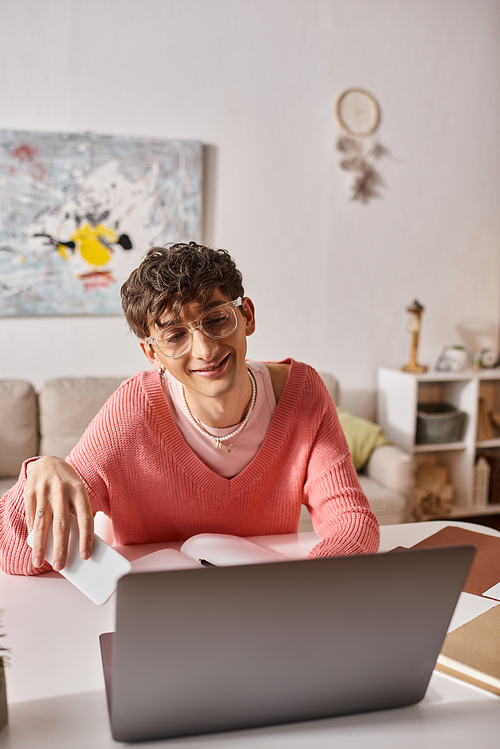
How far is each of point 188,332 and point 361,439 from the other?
6.10 feet

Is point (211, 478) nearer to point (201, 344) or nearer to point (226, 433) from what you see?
point (226, 433)

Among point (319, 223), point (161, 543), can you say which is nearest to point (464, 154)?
point (319, 223)

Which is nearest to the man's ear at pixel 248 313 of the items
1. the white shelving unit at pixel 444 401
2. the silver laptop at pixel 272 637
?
the silver laptop at pixel 272 637

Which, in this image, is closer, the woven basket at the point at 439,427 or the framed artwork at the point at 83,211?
the framed artwork at the point at 83,211

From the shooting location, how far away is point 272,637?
22.2 inches

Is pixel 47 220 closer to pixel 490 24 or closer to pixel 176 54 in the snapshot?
pixel 176 54

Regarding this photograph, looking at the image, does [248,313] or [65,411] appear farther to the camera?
[65,411]

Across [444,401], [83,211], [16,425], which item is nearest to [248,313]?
[16,425]

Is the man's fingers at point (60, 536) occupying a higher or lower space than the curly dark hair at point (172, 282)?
lower

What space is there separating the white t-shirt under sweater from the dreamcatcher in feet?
7.43

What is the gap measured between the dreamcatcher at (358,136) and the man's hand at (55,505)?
8.79 ft

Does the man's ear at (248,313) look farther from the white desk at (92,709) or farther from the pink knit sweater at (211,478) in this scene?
the white desk at (92,709)

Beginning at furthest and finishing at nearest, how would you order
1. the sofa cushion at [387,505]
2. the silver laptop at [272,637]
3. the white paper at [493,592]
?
the sofa cushion at [387,505] < the white paper at [493,592] < the silver laptop at [272,637]

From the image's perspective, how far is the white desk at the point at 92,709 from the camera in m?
0.61
